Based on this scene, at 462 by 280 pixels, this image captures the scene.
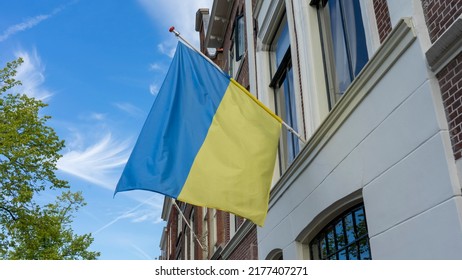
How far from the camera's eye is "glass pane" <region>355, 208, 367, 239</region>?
646 cm

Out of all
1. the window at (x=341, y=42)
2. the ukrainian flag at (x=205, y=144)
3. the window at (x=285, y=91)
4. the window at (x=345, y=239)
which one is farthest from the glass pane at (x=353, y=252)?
the window at (x=285, y=91)

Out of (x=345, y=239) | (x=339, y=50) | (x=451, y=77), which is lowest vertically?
(x=345, y=239)

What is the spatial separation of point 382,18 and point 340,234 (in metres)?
3.02

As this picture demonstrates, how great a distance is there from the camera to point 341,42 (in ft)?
25.7

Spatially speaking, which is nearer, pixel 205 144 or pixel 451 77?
pixel 451 77

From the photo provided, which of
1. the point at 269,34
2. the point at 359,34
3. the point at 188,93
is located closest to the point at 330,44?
the point at 359,34

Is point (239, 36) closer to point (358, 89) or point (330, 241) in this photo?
point (330, 241)

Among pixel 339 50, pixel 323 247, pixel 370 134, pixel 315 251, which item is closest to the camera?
pixel 370 134

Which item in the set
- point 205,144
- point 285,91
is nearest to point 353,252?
point 205,144

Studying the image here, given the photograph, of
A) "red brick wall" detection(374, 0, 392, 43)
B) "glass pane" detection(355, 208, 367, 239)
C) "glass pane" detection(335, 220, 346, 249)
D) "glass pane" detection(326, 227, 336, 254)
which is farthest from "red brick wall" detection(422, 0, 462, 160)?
"glass pane" detection(326, 227, 336, 254)

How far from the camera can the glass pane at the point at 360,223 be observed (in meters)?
6.46

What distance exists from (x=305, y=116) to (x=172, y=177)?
2.75 m

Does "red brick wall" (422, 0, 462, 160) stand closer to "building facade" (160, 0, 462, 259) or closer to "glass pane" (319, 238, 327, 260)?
"building facade" (160, 0, 462, 259)

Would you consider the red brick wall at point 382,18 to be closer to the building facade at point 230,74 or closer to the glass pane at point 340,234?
the glass pane at point 340,234
